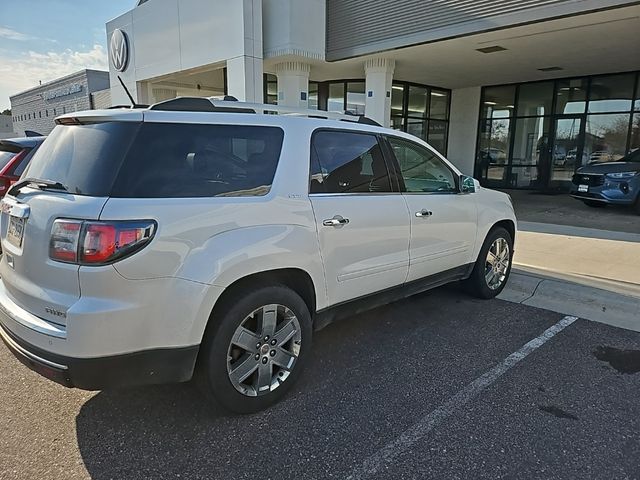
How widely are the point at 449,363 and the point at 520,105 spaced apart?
15034 mm

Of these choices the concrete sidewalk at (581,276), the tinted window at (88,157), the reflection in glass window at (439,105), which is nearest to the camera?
the tinted window at (88,157)

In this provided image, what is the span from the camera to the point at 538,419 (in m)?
2.86

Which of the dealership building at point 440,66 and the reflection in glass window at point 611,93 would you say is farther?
the reflection in glass window at point 611,93

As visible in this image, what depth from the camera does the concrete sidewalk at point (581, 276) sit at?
15.4 feet

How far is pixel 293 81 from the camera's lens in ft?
43.0

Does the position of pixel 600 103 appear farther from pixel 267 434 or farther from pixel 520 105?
pixel 267 434

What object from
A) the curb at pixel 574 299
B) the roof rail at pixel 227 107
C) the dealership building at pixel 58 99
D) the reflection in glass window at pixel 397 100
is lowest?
the curb at pixel 574 299

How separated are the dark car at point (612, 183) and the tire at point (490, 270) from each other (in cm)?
715

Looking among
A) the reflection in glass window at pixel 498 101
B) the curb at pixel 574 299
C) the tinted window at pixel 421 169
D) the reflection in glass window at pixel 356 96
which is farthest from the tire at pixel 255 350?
the reflection in glass window at pixel 498 101

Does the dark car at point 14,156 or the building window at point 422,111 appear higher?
the building window at point 422,111

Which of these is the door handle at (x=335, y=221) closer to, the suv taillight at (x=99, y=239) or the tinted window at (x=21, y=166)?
the suv taillight at (x=99, y=239)

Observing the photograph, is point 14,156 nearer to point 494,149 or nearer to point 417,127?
point 417,127

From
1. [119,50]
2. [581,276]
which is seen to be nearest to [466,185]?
[581,276]

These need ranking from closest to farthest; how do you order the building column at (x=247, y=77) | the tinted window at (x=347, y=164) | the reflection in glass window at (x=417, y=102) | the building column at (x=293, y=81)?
the tinted window at (x=347, y=164) < the building column at (x=247, y=77) < the building column at (x=293, y=81) < the reflection in glass window at (x=417, y=102)
